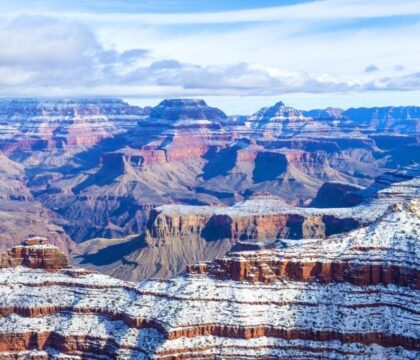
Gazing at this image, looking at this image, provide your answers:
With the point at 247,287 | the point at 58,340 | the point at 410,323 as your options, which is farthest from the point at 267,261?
the point at 58,340

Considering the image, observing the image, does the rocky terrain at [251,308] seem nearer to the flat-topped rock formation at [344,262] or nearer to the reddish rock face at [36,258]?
the flat-topped rock formation at [344,262]

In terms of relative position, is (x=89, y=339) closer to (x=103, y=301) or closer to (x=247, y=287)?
(x=103, y=301)

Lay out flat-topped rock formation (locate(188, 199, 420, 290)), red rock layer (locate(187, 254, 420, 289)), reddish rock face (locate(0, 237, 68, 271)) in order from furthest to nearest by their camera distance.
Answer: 1. reddish rock face (locate(0, 237, 68, 271))
2. red rock layer (locate(187, 254, 420, 289))
3. flat-topped rock formation (locate(188, 199, 420, 290))

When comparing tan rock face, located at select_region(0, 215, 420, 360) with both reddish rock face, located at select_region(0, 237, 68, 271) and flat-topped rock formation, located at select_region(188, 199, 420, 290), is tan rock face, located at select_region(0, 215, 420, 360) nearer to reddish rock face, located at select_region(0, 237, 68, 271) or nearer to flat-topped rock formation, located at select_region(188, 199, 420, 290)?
flat-topped rock formation, located at select_region(188, 199, 420, 290)

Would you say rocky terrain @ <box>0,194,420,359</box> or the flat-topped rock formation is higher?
the flat-topped rock formation

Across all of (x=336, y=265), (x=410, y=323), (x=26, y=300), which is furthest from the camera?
(x=26, y=300)

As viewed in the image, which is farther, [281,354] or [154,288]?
[154,288]

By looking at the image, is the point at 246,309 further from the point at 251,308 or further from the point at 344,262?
the point at 344,262

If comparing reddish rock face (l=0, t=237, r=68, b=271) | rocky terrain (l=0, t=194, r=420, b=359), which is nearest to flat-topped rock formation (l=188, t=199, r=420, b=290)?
rocky terrain (l=0, t=194, r=420, b=359)
